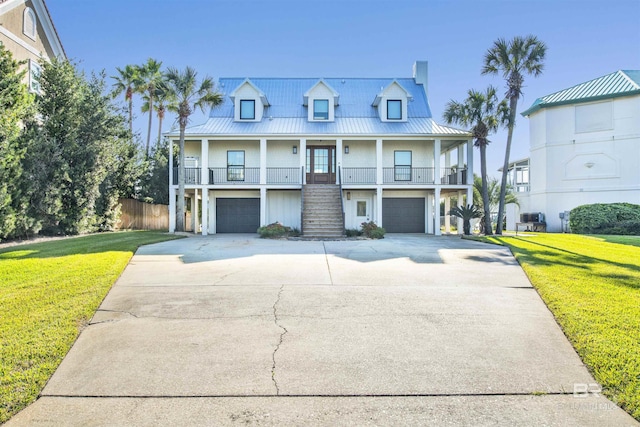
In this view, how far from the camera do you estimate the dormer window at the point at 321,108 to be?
2216 centimetres

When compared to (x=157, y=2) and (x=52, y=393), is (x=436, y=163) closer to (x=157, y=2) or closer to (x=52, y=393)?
(x=157, y=2)

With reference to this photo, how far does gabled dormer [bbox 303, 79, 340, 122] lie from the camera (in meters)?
21.9

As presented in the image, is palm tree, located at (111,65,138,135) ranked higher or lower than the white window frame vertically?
higher

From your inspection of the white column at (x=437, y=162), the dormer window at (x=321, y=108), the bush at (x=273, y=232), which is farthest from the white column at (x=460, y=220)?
the bush at (x=273, y=232)

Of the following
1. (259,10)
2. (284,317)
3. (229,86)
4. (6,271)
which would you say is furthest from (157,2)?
(284,317)

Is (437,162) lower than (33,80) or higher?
lower

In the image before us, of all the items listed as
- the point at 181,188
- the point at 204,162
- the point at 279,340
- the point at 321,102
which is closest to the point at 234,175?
the point at 204,162

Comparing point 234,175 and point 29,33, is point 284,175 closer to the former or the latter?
point 234,175

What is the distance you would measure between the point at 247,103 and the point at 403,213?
37.5 ft

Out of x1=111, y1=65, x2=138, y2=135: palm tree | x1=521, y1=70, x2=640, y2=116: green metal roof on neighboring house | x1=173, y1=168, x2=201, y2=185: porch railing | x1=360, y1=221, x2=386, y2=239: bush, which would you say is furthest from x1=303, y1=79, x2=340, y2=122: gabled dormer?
x1=111, y1=65, x2=138, y2=135: palm tree

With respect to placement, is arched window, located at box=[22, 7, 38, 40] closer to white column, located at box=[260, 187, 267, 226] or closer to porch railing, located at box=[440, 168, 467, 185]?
white column, located at box=[260, 187, 267, 226]

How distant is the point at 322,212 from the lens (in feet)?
59.6

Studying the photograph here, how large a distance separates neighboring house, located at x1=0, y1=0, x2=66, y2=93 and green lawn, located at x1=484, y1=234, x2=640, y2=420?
20508mm

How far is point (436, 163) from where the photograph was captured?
2005 centimetres
